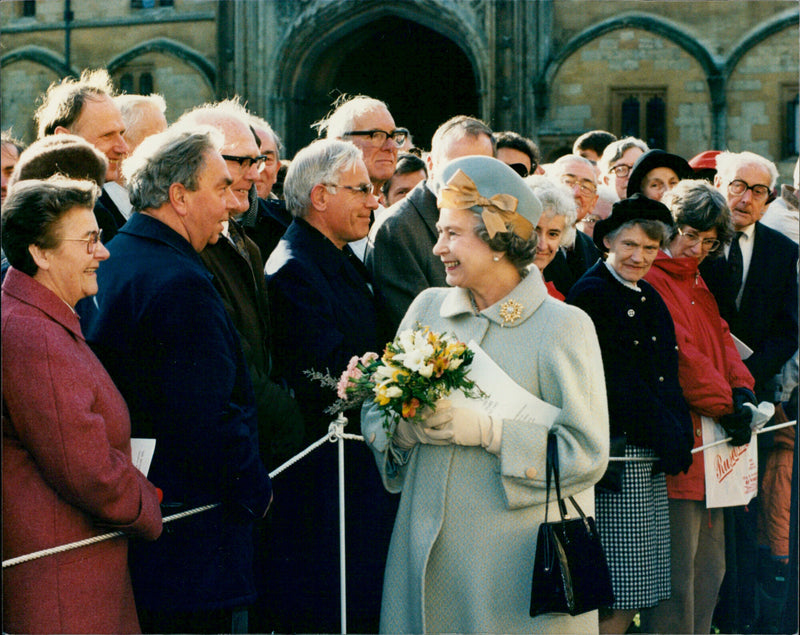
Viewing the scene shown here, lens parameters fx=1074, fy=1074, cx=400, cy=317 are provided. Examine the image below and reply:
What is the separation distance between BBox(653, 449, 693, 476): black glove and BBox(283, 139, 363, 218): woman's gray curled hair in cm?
181

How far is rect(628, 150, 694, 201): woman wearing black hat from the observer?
614 cm

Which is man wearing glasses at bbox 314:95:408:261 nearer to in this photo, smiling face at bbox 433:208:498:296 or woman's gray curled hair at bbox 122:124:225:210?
woman's gray curled hair at bbox 122:124:225:210

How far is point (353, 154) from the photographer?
4.58 m

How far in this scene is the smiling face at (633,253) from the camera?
4730 mm

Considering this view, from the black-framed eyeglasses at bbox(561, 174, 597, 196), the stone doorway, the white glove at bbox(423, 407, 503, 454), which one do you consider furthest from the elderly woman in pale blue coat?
the stone doorway

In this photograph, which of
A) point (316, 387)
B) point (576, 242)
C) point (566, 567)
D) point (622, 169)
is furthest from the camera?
point (622, 169)

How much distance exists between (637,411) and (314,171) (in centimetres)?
170

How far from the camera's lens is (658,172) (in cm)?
616

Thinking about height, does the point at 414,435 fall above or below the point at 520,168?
below

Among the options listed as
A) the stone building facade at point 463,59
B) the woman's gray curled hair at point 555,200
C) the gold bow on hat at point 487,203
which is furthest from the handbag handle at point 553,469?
the stone building facade at point 463,59

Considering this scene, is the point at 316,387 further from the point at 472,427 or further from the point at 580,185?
the point at 580,185

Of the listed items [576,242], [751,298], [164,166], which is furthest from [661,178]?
[164,166]

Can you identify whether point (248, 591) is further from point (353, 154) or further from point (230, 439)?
point (353, 154)

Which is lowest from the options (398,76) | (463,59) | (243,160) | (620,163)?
(243,160)
